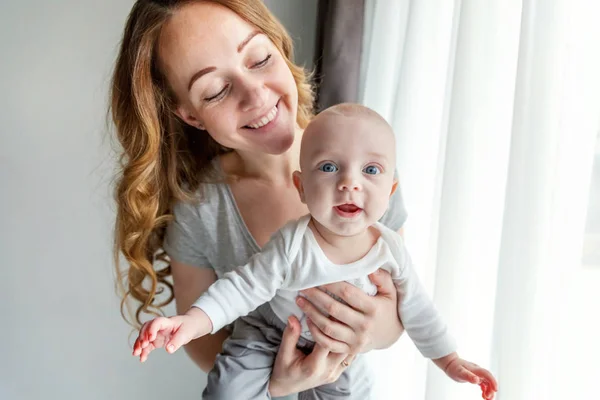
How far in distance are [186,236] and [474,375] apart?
708mm

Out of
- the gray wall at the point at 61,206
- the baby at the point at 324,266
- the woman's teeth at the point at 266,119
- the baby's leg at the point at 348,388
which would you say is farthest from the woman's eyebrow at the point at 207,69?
the gray wall at the point at 61,206

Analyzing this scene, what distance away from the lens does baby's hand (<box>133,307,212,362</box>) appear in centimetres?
87

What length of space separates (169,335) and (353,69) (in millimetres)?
893

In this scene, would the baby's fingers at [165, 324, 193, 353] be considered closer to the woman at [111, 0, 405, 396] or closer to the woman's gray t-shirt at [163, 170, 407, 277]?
the woman at [111, 0, 405, 396]

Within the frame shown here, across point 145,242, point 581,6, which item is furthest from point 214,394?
point 581,6

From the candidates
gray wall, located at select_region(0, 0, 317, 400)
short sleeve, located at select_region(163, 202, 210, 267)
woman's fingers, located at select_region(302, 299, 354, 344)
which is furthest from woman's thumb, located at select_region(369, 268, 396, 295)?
gray wall, located at select_region(0, 0, 317, 400)

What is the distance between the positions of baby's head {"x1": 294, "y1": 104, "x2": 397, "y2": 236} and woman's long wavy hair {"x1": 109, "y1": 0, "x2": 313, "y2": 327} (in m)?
0.35

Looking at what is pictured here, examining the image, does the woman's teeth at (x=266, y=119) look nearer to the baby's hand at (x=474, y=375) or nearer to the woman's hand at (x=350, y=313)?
the woman's hand at (x=350, y=313)

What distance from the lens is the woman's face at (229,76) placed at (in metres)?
1.12

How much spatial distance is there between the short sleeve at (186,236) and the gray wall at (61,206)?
74cm

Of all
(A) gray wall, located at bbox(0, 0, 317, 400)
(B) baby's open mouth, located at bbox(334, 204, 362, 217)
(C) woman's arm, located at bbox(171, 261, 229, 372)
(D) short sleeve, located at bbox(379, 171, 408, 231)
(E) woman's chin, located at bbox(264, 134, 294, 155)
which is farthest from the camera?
(A) gray wall, located at bbox(0, 0, 317, 400)

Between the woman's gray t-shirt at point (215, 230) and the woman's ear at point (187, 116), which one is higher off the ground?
the woman's ear at point (187, 116)

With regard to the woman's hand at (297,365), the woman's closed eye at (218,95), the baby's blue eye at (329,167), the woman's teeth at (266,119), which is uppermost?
the woman's closed eye at (218,95)

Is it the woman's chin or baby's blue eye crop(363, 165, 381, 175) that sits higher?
the woman's chin
